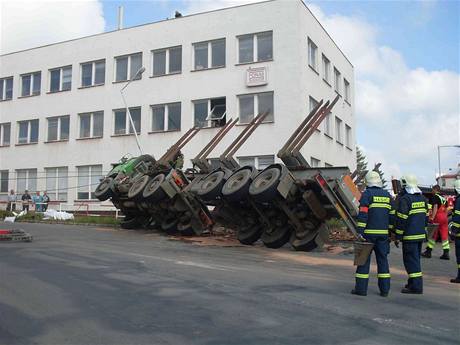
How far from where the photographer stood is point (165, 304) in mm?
5750

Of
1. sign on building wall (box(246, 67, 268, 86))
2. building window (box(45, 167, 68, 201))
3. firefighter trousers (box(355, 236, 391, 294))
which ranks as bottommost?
firefighter trousers (box(355, 236, 391, 294))

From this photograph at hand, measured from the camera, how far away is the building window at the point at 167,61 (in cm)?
2497

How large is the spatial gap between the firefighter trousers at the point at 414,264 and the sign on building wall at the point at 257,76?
1622cm

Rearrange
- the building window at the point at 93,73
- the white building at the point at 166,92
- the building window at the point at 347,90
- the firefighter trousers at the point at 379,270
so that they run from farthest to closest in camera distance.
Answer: the building window at the point at 347,90 → the building window at the point at 93,73 → the white building at the point at 166,92 → the firefighter trousers at the point at 379,270

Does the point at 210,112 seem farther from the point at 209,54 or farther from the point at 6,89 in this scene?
the point at 6,89

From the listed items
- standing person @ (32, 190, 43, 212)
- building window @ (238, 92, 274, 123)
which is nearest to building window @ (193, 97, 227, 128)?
building window @ (238, 92, 274, 123)

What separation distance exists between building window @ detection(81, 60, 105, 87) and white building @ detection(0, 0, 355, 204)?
6 centimetres

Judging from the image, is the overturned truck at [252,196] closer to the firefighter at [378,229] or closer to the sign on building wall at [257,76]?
the firefighter at [378,229]

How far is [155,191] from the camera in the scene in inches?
542

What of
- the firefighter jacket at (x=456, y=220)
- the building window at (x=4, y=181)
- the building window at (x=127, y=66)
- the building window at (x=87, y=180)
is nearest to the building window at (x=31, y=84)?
the building window at (x=4, y=181)

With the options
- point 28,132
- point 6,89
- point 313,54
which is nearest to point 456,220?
point 313,54

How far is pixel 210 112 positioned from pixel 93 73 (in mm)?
→ 8356

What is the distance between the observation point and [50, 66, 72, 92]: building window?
28.5 metres

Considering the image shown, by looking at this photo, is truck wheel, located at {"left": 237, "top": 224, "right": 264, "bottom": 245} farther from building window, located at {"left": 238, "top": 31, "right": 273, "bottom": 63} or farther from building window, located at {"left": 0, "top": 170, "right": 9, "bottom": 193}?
building window, located at {"left": 0, "top": 170, "right": 9, "bottom": 193}
